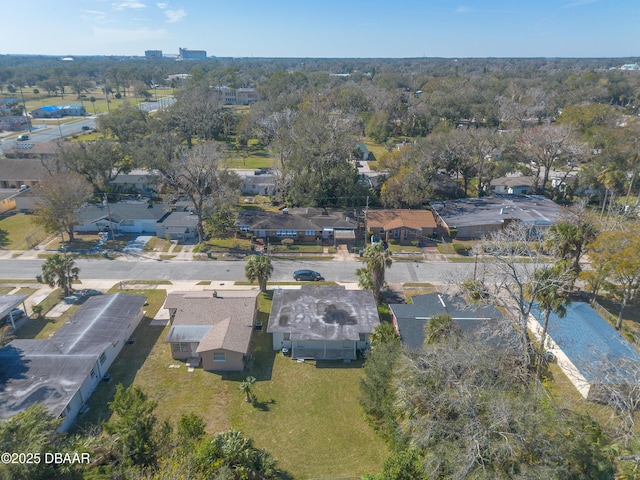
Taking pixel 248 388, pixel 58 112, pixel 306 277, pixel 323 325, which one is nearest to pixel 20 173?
pixel 306 277

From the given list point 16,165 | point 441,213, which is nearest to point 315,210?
point 441,213

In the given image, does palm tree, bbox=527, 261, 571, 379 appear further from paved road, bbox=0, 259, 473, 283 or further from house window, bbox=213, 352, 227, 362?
house window, bbox=213, 352, 227, 362

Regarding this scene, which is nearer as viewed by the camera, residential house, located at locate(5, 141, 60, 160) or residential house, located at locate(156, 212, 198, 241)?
residential house, located at locate(156, 212, 198, 241)

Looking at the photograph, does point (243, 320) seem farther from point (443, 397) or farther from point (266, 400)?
point (443, 397)

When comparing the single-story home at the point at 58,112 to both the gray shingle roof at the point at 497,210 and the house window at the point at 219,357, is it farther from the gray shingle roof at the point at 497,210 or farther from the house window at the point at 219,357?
the house window at the point at 219,357

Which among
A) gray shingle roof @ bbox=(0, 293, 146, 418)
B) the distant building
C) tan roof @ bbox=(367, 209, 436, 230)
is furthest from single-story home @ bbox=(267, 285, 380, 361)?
the distant building

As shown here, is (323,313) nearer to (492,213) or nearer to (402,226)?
(402,226)

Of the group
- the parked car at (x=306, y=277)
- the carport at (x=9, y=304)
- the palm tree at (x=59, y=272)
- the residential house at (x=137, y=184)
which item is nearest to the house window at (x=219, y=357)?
the parked car at (x=306, y=277)
